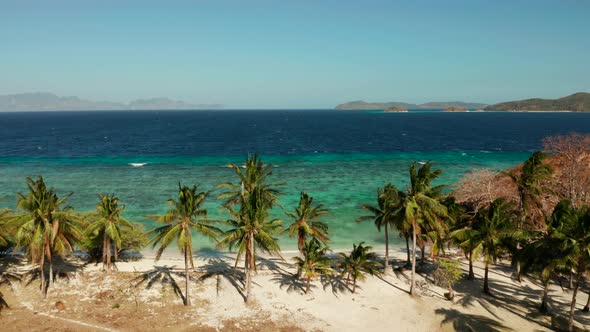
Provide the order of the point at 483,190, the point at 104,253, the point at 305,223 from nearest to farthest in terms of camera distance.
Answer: the point at 305,223, the point at 104,253, the point at 483,190

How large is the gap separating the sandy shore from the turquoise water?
39.9 ft

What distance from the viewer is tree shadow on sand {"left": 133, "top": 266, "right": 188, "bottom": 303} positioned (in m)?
30.4

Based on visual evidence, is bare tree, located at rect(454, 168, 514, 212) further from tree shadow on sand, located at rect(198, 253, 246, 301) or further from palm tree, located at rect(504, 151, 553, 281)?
tree shadow on sand, located at rect(198, 253, 246, 301)

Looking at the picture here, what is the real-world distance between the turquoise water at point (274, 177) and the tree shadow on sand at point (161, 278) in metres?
10.1

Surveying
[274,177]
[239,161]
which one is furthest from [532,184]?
[239,161]

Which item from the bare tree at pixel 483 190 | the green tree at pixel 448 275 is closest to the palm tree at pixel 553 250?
the green tree at pixel 448 275

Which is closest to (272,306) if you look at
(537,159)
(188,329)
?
(188,329)

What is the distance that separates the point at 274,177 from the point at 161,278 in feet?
156

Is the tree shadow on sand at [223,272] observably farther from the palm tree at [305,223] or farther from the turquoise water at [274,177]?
the turquoise water at [274,177]

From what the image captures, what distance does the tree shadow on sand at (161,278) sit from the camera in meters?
30.4

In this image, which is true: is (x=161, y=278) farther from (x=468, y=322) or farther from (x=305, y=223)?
(x=468, y=322)

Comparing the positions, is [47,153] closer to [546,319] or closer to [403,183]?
[403,183]

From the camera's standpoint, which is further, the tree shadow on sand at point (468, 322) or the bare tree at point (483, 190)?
the bare tree at point (483, 190)

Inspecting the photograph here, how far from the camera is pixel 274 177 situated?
7800 centimetres
